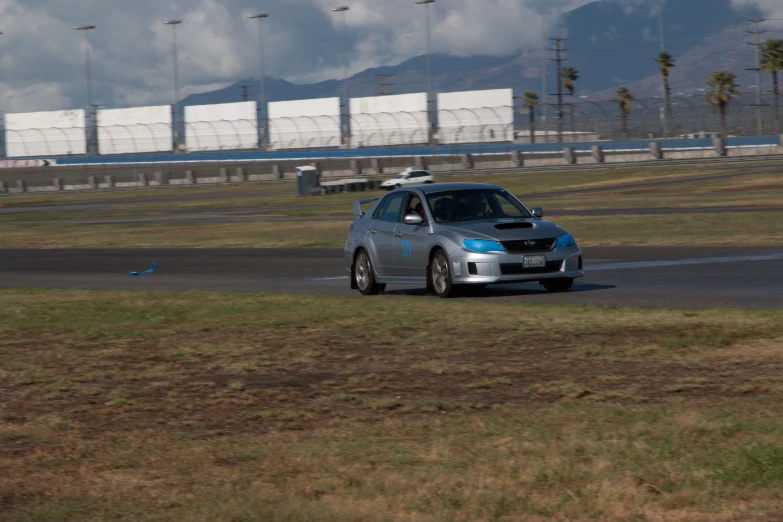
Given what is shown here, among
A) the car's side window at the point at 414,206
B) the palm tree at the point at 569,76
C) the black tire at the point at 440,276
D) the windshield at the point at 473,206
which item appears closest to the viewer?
the black tire at the point at 440,276

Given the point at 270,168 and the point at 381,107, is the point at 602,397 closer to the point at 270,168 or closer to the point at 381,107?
the point at 270,168

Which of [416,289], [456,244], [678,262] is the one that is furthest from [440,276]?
[678,262]

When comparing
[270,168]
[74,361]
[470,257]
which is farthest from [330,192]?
[74,361]

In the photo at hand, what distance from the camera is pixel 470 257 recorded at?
14.3 m

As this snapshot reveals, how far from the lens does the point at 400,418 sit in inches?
287

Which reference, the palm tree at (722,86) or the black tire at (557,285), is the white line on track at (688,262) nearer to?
the black tire at (557,285)

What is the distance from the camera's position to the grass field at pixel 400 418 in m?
5.47

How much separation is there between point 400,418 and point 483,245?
23.8 feet

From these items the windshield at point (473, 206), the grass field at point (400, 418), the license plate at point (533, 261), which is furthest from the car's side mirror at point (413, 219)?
the grass field at point (400, 418)

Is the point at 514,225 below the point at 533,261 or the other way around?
the other way around

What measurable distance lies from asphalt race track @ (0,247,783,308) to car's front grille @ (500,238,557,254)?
605 millimetres

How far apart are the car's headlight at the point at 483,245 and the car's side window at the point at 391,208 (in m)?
1.56

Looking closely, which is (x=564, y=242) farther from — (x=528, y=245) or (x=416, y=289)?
(x=416, y=289)

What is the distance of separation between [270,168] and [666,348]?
77.7m
